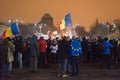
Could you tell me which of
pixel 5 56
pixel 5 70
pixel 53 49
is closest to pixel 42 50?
pixel 53 49

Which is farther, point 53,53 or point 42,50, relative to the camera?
point 53,53

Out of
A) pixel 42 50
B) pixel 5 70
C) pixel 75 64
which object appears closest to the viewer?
pixel 5 70

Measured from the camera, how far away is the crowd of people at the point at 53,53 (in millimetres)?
18527

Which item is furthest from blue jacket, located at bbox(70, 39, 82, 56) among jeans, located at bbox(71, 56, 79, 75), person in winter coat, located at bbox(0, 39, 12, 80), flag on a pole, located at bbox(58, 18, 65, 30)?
flag on a pole, located at bbox(58, 18, 65, 30)

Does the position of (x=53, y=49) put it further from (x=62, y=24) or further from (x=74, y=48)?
(x=74, y=48)

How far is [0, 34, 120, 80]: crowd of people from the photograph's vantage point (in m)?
18.5

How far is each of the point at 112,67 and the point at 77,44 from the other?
446cm

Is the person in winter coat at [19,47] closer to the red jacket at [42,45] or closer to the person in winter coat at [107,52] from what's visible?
the red jacket at [42,45]

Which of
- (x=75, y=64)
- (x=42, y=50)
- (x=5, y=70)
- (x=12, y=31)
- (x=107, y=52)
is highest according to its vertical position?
(x=12, y=31)

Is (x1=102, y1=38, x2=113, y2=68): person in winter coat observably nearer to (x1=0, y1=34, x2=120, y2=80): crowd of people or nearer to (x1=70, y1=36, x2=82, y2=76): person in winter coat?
(x1=0, y1=34, x2=120, y2=80): crowd of people

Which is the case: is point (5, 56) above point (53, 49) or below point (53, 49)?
below

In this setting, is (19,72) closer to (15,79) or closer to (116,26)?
(15,79)

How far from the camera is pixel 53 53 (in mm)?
24812

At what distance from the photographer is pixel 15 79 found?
18.0 meters
